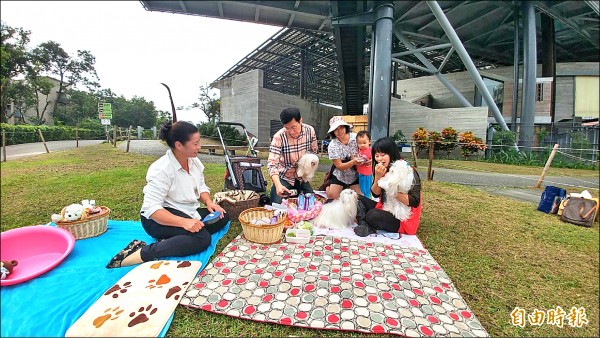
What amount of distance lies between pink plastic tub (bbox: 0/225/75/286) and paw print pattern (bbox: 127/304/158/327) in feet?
2.89

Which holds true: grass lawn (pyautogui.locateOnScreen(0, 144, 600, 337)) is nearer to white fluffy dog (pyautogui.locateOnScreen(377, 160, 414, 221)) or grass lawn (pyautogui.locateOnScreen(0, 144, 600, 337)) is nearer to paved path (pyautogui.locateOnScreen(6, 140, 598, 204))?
paved path (pyautogui.locateOnScreen(6, 140, 598, 204))

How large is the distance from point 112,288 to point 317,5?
411 inches

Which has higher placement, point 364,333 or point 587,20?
point 587,20

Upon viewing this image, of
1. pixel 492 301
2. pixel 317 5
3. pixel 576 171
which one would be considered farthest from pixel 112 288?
pixel 317 5

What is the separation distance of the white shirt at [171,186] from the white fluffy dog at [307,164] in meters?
1.31

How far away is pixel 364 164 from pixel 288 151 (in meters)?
1.06

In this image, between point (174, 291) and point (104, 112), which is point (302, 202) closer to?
point (174, 291)

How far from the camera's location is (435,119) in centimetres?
1256

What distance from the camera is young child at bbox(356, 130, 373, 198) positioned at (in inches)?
130

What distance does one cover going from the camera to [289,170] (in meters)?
3.46

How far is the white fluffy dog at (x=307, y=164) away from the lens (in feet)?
10.7

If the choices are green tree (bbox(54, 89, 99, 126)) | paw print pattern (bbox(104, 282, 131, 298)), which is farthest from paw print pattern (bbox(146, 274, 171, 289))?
green tree (bbox(54, 89, 99, 126))

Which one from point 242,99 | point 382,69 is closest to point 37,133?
point 382,69

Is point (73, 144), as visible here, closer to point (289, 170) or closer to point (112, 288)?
point (112, 288)
